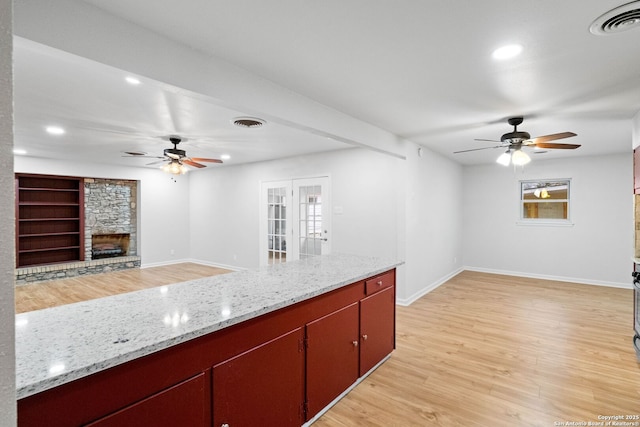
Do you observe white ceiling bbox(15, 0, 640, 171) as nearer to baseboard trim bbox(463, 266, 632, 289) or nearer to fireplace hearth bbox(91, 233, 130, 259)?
baseboard trim bbox(463, 266, 632, 289)

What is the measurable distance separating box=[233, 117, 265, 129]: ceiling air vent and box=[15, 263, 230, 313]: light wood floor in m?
3.67

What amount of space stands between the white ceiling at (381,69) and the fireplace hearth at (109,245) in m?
3.43

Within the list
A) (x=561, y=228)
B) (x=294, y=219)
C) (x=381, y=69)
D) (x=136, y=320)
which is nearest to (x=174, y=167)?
(x=294, y=219)

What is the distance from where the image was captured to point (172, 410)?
1.30 m

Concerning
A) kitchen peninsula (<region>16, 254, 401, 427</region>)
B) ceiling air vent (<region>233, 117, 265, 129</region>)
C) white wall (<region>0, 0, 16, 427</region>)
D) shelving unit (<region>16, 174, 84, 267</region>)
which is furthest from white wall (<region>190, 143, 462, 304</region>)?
white wall (<region>0, 0, 16, 427</region>)

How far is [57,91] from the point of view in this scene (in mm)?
2750

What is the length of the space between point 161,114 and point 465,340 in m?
4.05

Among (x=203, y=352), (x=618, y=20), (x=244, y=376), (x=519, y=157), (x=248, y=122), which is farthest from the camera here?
(x=248, y=122)

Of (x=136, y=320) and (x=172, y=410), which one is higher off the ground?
(x=136, y=320)

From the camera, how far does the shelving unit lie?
6.29m

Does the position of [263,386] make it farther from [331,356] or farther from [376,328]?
[376,328]

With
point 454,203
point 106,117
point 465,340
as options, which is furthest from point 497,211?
point 106,117

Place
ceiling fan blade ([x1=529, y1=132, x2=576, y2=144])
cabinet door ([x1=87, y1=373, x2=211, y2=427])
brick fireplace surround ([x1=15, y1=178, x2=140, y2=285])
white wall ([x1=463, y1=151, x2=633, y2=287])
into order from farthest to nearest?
brick fireplace surround ([x1=15, y1=178, x2=140, y2=285]), white wall ([x1=463, y1=151, x2=633, y2=287]), ceiling fan blade ([x1=529, y1=132, x2=576, y2=144]), cabinet door ([x1=87, y1=373, x2=211, y2=427])

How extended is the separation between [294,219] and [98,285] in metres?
3.81
